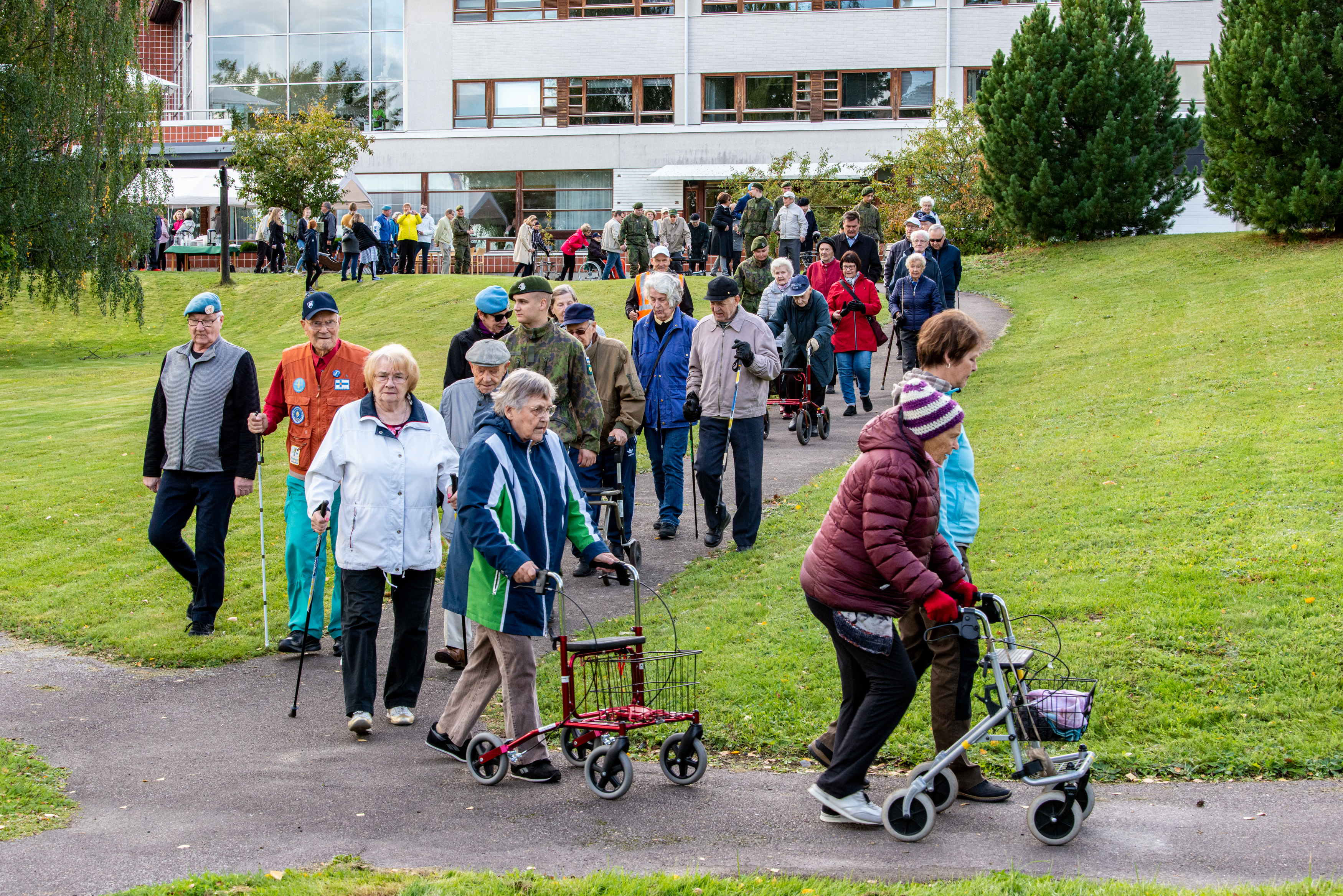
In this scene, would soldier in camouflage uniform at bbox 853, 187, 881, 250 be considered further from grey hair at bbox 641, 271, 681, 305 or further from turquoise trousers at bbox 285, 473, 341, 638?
turquoise trousers at bbox 285, 473, 341, 638

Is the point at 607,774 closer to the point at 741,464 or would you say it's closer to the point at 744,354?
the point at 741,464

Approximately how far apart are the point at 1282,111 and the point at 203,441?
21.6 metres

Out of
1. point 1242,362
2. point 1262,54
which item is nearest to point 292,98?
point 1262,54

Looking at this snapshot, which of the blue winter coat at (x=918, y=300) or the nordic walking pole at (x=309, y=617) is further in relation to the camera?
the blue winter coat at (x=918, y=300)

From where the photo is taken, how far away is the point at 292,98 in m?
49.2

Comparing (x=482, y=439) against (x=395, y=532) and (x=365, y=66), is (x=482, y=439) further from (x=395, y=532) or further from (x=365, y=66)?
(x=365, y=66)

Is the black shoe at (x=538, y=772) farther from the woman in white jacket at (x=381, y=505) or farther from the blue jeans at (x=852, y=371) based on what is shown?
the blue jeans at (x=852, y=371)

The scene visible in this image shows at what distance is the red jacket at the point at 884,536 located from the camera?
16.9 feet

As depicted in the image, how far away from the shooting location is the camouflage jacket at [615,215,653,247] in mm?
28734

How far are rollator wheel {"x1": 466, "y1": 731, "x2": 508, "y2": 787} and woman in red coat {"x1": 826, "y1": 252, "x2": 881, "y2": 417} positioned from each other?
1044 centimetres

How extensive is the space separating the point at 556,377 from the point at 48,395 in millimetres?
18020

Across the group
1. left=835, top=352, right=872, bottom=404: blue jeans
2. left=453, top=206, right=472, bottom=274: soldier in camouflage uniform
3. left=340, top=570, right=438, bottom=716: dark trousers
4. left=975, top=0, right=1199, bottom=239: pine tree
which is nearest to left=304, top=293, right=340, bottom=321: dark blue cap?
left=340, top=570, right=438, bottom=716: dark trousers

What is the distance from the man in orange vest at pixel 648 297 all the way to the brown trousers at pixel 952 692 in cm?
547

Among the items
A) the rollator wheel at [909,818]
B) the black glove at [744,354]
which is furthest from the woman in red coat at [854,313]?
the rollator wheel at [909,818]
